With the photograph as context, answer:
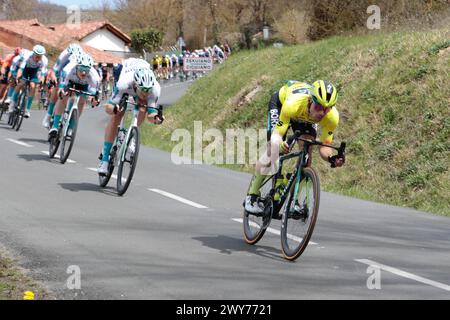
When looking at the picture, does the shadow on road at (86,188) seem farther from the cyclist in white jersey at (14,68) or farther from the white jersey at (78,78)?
the cyclist in white jersey at (14,68)

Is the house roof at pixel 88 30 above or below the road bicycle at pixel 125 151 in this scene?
above

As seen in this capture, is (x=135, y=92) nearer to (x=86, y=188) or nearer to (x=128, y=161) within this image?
(x=128, y=161)

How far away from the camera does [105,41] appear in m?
109

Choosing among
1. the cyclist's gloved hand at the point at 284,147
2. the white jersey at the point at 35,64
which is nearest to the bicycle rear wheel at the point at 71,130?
the white jersey at the point at 35,64

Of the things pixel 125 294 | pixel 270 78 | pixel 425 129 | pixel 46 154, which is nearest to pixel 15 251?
pixel 125 294

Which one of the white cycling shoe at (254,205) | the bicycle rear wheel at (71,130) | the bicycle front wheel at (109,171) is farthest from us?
the bicycle rear wheel at (71,130)

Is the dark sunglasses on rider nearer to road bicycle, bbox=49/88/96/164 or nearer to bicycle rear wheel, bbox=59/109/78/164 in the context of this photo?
road bicycle, bbox=49/88/96/164

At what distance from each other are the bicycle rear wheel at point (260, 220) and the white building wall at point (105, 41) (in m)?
99.5

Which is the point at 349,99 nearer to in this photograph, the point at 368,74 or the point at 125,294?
the point at 368,74

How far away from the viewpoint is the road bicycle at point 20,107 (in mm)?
20750

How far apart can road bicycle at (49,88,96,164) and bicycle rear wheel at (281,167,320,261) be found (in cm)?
744

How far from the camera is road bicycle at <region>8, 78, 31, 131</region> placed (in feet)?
68.1

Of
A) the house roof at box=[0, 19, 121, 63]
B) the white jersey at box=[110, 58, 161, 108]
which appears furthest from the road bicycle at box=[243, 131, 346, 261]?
the house roof at box=[0, 19, 121, 63]

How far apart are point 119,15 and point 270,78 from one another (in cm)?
10830
